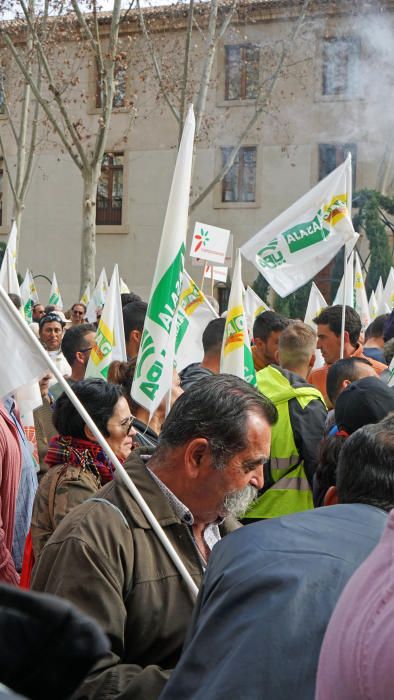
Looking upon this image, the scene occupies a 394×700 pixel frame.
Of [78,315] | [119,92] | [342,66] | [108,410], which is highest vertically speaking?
[342,66]

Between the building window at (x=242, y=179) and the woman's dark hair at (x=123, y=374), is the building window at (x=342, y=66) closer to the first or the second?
the building window at (x=242, y=179)

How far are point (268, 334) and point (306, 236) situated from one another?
202 centimetres

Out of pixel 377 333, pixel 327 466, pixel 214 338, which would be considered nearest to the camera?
pixel 327 466

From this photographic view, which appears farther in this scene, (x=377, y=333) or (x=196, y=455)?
(x=377, y=333)

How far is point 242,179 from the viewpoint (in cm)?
3178

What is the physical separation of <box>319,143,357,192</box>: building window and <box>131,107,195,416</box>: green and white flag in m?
26.9

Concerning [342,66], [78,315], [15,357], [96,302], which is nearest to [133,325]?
[15,357]

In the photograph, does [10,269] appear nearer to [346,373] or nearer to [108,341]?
[108,341]

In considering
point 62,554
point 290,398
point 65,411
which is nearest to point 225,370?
point 290,398

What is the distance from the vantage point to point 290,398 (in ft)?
16.2

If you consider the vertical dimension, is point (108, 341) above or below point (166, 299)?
below

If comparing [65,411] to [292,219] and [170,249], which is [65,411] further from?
[292,219]

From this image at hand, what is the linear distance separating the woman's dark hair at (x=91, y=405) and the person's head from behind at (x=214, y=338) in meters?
2.53

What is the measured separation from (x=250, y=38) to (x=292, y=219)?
77.7 ft
